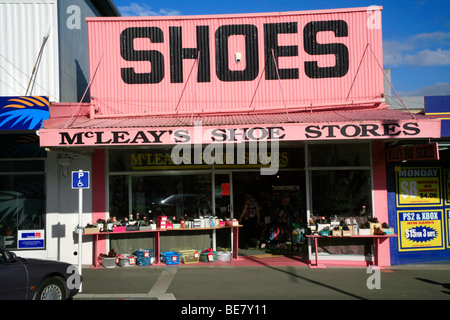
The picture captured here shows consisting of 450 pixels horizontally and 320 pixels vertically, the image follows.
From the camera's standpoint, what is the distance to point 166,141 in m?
9.05

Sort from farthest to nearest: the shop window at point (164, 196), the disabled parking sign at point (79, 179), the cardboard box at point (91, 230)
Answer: the shop window at point (164, 196)
the cardboard box at point (91, 230)
the disabled parking sign at point (79, 179)

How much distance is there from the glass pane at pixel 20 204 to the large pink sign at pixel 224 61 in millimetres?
2882

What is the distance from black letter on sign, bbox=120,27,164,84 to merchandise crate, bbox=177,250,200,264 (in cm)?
489

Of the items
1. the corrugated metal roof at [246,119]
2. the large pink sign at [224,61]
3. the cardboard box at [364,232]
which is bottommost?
the cardboard box at [364,232]

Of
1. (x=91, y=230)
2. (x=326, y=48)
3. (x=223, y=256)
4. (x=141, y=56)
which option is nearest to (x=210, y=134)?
(x=223, y=256)

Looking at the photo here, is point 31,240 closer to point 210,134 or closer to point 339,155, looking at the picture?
point 210,134

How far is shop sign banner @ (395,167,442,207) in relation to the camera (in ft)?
35.3

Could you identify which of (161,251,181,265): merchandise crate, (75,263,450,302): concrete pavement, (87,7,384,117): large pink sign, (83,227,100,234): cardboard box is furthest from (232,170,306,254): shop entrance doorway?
(83,227,100,234): cardboard box

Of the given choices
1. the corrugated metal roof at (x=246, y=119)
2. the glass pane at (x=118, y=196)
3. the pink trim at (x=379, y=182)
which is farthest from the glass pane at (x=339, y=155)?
the glass pane at (x=118, y=196)

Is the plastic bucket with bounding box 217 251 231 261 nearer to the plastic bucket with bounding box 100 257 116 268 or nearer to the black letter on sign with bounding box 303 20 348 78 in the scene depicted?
the plastic bucket with bounding box 100 257 116 268

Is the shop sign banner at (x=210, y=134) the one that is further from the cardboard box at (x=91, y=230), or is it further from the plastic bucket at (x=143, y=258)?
the plastic bucket at (x=143, y=258)

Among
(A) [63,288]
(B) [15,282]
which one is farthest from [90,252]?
(B) [15,282]

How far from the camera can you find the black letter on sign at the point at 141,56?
A: 37.2 feet
